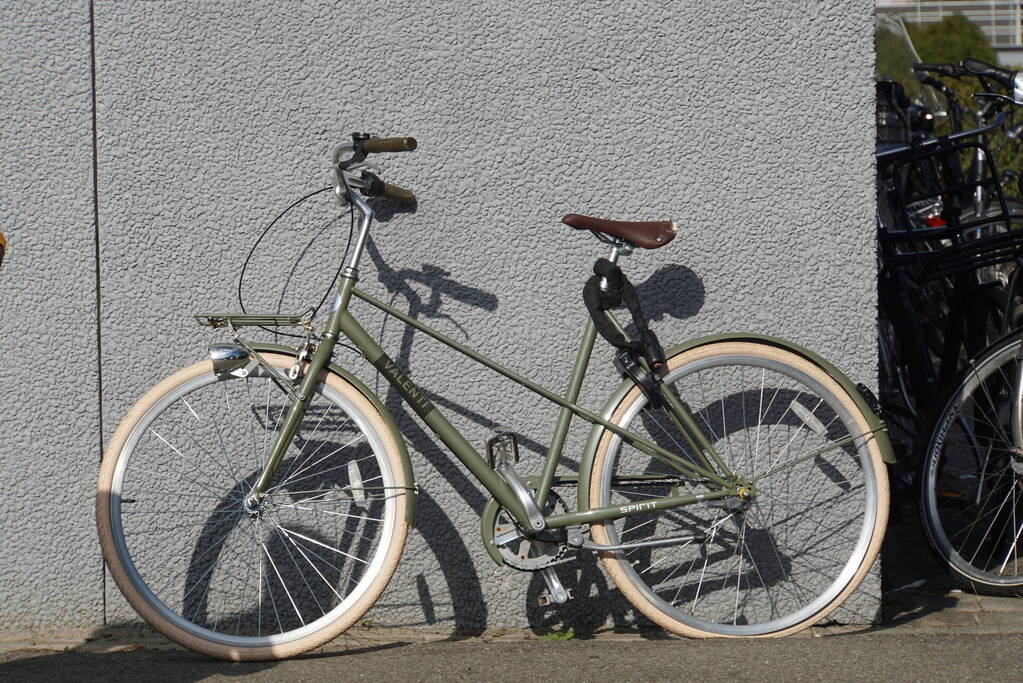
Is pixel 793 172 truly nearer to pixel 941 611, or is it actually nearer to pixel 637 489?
pixel 637 489

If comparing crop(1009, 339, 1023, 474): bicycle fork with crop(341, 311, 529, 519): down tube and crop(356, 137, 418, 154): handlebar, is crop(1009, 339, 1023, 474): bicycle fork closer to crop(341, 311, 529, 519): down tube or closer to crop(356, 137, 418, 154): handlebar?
crop(341, 311, 529, 519): down tube

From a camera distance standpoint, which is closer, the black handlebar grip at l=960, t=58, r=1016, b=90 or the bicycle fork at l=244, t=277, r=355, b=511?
the bicycle fork at l=244, t=277, r=355, b=511

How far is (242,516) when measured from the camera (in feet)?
11.5

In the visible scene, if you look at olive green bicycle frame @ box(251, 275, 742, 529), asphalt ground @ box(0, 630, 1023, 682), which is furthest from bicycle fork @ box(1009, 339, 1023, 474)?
olive green bicycle frame @ box(251, 275, 742, 529)

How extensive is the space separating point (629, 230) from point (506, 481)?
817 millimetres

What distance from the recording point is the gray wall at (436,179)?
3393 millimetres

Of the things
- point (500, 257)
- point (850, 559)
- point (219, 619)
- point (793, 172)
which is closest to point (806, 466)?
point (850, 559)

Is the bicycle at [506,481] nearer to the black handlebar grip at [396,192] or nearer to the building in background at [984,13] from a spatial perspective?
the black handlebar grip at [396,192]

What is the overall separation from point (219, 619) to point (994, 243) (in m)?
2.90

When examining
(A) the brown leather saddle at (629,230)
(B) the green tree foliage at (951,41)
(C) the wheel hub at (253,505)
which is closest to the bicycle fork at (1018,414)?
(A) the brown leather saddle at (629,230)

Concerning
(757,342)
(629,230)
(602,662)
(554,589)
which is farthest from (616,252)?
(602,662)

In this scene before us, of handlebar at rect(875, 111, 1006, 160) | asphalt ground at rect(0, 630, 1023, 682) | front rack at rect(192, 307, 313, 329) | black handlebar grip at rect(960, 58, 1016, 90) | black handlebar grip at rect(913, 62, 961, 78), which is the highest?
black handlebar grip at rect(913, 62, 961, 78)

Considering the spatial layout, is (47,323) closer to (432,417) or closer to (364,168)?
(364,168)

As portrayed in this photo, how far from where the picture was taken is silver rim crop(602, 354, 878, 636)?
11.3 ft
